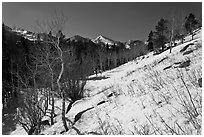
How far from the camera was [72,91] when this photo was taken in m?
14.1

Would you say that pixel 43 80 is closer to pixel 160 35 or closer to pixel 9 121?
pixel 9 121

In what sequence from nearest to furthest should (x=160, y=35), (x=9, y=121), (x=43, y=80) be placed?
(x=43, y=80) < (x=9, y=121) < (x=160, y=35)

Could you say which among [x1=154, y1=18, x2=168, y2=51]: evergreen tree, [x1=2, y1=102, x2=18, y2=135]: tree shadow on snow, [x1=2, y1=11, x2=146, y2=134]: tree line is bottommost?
[x1=2, y1=102, x2=18, y2=135]: tree shadow on snow

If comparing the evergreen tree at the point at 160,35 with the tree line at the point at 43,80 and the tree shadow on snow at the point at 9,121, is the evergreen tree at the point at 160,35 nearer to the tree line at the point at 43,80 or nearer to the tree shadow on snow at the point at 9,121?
the tree line at the point at 43,80

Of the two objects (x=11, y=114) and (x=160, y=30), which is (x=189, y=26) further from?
(x=11, y=114)

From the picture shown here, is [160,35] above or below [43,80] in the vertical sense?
above

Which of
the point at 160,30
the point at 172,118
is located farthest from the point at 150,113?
the point at 160,30

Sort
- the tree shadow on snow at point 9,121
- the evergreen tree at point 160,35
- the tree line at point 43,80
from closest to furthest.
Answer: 1. the tree line at point 43,80
2. the tree shadow on snow at point 9,121
3. the evergreen tree at point 160,35

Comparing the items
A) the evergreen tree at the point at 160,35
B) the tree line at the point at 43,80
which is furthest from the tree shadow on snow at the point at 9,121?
the evergreen tree at the point at 160,35

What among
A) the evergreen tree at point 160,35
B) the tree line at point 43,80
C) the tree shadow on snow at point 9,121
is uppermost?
the evergreen tree at point 160,35

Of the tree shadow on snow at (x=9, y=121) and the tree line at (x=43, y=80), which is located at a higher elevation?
the tree line at (x=43, y=80)

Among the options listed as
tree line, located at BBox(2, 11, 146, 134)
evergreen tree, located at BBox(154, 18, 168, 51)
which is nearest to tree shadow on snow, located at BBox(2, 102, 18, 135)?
tree line, located at BBox(2, 11, 146, 134)

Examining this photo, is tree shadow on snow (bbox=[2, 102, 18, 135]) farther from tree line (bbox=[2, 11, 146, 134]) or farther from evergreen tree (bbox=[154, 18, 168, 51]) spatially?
evergreen tree (bbox=[154, 18, 168, 51])

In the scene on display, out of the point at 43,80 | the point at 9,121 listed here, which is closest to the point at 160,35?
the point at 43,80
